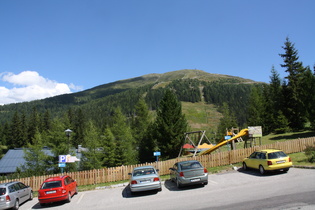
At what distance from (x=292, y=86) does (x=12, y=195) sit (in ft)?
145

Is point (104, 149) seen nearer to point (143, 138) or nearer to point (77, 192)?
point (143, 138)

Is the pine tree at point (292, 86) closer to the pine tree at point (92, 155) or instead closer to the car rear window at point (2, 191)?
the pine tree at point (92, 155)

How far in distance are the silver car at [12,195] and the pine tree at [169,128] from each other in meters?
24.9

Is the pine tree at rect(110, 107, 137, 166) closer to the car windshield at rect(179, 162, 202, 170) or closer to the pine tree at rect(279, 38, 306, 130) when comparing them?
the car windshield at rect(179, 162, 202, 170)

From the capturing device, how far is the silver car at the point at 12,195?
12313 millimetres

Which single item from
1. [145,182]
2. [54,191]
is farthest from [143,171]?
[54,191]

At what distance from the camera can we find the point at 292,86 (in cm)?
4134

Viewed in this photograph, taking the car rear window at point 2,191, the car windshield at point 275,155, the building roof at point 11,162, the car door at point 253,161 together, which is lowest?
the building roof at point 11,162

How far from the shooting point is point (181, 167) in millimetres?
14570

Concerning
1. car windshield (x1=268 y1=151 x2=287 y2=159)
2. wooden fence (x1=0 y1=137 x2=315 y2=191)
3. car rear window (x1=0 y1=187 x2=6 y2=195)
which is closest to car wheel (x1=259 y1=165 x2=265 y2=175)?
car windshield (x1=268 y1=151 x2=287 y2=159)

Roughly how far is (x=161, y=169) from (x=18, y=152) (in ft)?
126

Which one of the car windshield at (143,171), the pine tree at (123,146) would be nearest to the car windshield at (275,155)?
the car windshield at (143,171)

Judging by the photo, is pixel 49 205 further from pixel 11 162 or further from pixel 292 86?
pixel 292 86

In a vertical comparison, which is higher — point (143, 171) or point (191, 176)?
point (143, 171)
